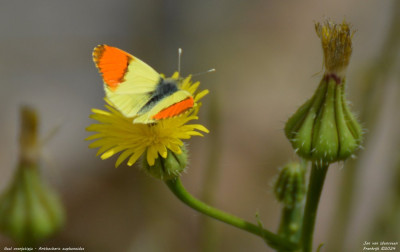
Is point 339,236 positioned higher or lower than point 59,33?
lower

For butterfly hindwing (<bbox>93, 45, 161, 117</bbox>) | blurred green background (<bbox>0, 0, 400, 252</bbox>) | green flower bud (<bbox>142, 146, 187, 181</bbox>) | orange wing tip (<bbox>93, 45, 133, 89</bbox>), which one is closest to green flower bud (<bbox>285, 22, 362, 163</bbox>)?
green flower bud (<bbox>142, 146, 187, 181</bbox>)

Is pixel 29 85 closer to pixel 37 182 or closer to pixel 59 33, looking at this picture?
pixel 59 33

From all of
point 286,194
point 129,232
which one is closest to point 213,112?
point 286,194

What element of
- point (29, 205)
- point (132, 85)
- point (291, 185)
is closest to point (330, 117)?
point (291, 185)

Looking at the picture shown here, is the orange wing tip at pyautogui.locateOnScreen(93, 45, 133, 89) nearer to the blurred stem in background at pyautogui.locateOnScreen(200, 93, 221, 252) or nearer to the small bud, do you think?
the small bud

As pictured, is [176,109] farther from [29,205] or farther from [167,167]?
Result: [29,205]

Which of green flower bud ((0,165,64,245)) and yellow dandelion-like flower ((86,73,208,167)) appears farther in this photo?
green flower bud ((0,165,64,245))

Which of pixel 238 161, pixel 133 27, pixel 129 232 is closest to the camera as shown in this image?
pixel 129 232
